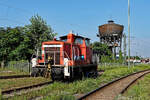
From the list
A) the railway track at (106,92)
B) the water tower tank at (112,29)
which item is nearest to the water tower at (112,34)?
the water tower tank at (112,29)

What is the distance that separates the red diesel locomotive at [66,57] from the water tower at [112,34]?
46366 millimetres

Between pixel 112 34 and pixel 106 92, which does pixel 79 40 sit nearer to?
pixel 106 92

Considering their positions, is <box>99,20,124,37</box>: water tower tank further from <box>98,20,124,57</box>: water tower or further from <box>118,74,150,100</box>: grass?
<box>118,74,150,100</box>: grass

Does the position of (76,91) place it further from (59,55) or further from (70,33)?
(70,33)

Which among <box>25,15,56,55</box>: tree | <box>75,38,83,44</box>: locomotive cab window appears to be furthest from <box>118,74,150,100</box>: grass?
<box>25,15,56,55</box>: tree

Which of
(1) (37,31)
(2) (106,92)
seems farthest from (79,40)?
(1) (37,31)

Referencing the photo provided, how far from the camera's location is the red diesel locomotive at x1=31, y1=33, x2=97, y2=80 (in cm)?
1042

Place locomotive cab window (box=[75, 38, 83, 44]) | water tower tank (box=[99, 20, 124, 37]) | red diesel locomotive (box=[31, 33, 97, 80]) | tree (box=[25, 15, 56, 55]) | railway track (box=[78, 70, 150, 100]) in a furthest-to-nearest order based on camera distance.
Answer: water tower tank (box=[99, 20, 124, 37]) → tree (box=[25, 15, 56, 55]) → locomotive cab window (box=[75, 38, 83, 44]) → red diesel locomotive (box=[31, 33, 97, 80]) → railway track (box=[78, 70, 150, 100])

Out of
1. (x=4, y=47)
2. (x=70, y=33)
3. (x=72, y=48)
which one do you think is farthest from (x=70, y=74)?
(x=4, y=47)

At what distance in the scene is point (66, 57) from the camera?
37.6ft

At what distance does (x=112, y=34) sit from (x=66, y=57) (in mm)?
48709

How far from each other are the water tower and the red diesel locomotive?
46.4 meters

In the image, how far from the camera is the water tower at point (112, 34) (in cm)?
5838

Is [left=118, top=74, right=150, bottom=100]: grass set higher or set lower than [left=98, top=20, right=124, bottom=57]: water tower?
lower
